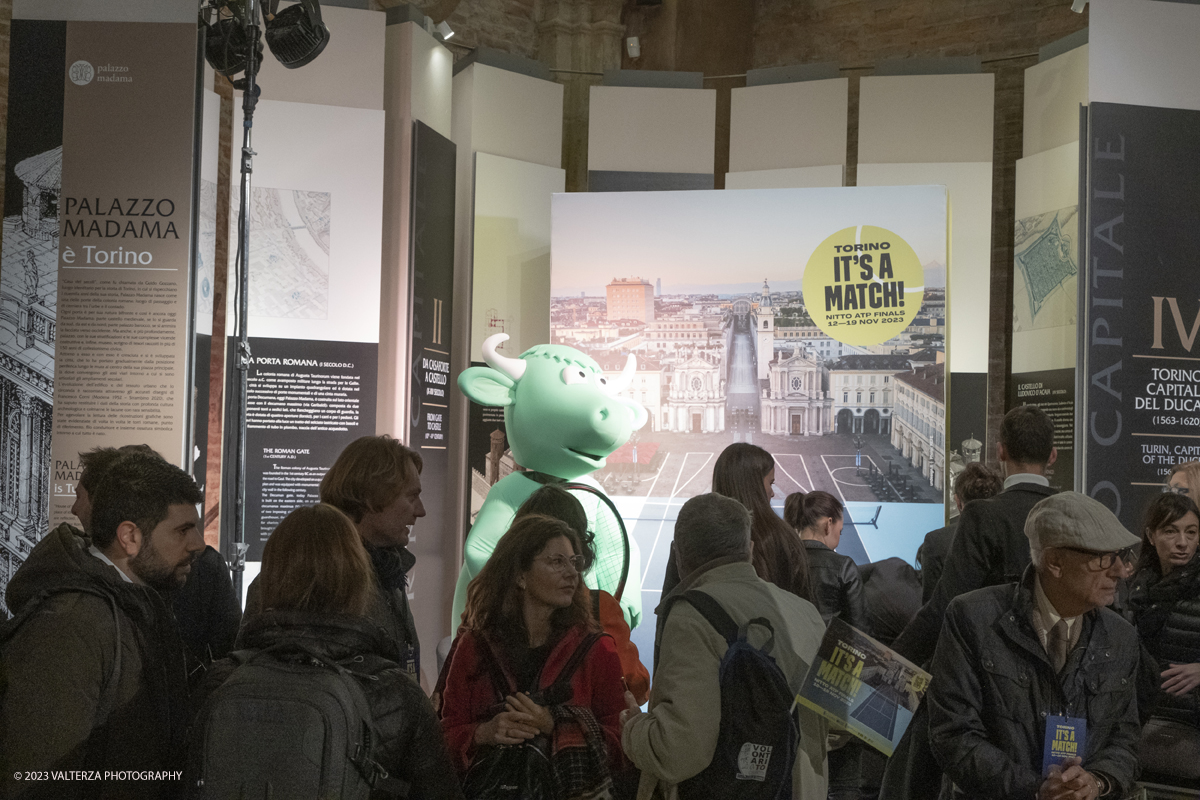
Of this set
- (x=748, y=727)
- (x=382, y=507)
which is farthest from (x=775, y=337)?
(x=748, y=727)

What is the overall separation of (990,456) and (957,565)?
15.9ft

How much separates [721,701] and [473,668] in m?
0.50

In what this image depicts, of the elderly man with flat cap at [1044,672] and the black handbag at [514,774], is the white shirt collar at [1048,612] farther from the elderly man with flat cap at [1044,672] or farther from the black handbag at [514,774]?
the black handbag at [514,774]

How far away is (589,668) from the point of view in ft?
7.06

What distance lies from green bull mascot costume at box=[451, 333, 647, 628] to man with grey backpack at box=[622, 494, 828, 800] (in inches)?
86.2

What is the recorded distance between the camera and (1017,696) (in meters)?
2.05

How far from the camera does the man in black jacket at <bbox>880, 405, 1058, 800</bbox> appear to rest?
8.96 feet

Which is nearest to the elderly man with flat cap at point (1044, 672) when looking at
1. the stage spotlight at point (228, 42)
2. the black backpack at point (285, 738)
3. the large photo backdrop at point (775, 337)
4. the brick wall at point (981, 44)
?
the black backpack at point (285, 738)

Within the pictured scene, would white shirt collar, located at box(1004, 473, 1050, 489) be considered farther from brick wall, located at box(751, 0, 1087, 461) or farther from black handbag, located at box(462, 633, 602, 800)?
brick wall, located at box(751, 0, 1087, 461)

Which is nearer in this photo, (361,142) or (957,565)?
(957,565)

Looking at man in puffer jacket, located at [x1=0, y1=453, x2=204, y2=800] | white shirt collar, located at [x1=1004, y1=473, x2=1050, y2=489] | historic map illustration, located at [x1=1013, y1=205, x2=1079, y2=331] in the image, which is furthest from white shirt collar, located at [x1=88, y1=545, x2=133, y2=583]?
historic map illustration, located at [x1=1013, y1=205, x2=1079, y2=331]

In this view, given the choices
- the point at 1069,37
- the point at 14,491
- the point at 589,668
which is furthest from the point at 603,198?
the point at 589,668

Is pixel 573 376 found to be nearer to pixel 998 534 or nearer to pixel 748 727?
pixel 998 534

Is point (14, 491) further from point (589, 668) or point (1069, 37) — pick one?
point (1069, 37)
